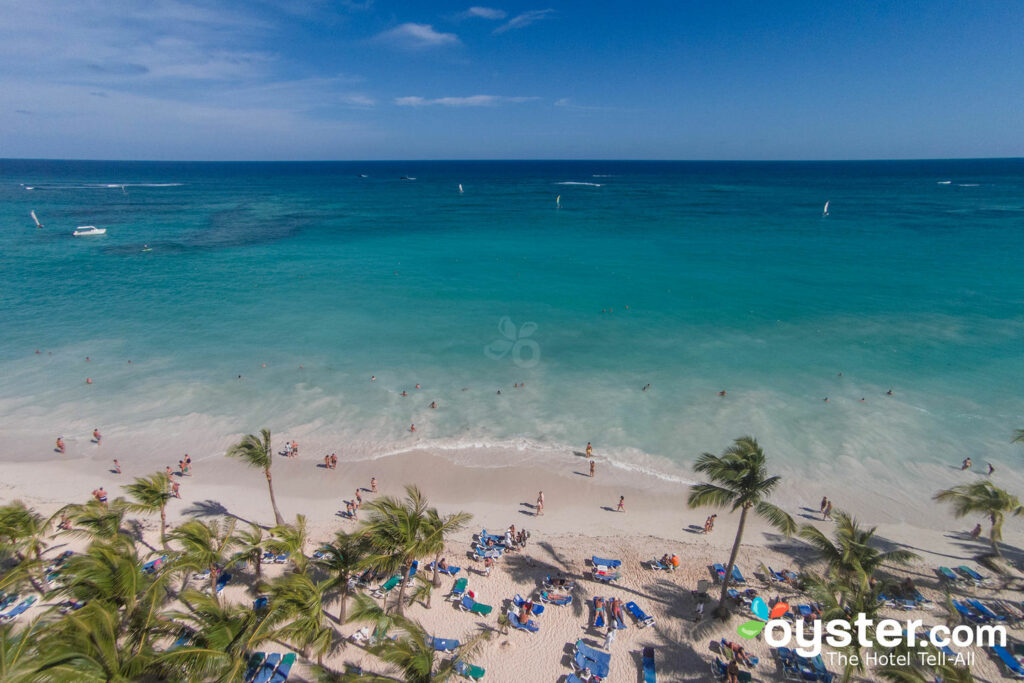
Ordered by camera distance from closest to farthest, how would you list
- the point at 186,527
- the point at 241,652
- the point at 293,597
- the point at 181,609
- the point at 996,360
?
the point at 241,652, the point at 293,597, the point at 186,527, the point at 181,609, the point at 996,360

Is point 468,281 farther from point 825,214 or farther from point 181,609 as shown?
point 825,214

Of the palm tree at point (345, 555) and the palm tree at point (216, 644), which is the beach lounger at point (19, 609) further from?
the palm tree at point (345, 555)

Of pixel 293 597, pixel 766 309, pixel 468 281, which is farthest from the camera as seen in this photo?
pixel 468 281

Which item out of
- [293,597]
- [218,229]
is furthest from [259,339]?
[218,229]

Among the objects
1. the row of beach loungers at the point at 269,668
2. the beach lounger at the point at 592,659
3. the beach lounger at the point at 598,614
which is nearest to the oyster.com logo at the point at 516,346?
the beach lounger at the point at 598,614

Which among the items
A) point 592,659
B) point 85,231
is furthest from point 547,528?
point 85,231
